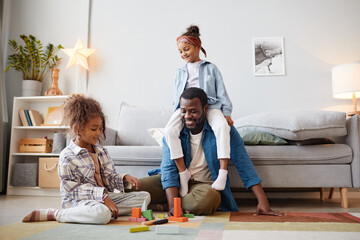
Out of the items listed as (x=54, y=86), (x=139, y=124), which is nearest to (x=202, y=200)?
(x=139, y=124)

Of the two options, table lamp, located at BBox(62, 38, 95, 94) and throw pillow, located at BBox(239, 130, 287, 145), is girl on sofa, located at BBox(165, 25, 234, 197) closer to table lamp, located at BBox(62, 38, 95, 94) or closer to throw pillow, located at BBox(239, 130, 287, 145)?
throw pillow, located at BBox(239, 130, 287, 145)

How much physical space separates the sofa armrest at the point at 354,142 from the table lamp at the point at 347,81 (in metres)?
0.57

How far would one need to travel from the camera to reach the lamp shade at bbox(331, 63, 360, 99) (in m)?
2.78

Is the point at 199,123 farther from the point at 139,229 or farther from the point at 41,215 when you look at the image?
the point at 41,215

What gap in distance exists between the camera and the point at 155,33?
3.50 meters

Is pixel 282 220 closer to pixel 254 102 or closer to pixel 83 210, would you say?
pixel 83 210

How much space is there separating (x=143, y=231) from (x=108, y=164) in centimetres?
61

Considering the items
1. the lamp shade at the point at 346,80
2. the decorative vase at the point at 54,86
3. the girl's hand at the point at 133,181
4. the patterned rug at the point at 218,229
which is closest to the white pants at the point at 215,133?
the girl's hand at the point at 133,181

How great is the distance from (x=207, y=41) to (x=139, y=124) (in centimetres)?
111

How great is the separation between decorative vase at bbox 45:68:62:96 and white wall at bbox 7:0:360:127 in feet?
0.38

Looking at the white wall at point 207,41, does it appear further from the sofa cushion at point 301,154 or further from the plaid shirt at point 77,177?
the plaid shirt at point 77,177

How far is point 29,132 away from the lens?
3625mm

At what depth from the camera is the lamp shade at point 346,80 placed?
2777 millimetres

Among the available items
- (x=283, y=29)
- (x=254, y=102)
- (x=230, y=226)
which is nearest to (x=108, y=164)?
(x=230, y=226)
